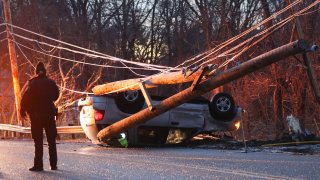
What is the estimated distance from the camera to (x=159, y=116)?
1480 centimetres

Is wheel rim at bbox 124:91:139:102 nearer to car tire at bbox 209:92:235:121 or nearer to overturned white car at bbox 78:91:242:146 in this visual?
overturned white car at bbox 78:91:242:146

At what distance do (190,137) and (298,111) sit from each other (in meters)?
11.6

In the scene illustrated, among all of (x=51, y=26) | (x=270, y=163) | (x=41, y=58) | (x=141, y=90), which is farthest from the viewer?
(x=51, y=26)

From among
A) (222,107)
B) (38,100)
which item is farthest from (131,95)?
(38,100)

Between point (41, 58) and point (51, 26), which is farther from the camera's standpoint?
point (51, 26)

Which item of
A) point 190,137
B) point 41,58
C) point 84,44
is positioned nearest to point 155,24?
point 84,44

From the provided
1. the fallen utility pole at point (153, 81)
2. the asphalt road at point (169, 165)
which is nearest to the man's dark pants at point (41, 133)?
the asphalt road at point (169, 165)

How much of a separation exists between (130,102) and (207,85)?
8.61ft

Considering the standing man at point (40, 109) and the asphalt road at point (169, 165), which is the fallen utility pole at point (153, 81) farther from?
the standing man at point (40, 109)

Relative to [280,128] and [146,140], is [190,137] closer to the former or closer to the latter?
[146,140]

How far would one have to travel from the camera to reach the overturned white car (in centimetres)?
1480

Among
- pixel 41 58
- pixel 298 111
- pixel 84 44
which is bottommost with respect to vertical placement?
pixel 298 111

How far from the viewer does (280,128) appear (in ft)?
85.2

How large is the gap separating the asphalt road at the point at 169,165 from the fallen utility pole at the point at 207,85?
0.84 metres
